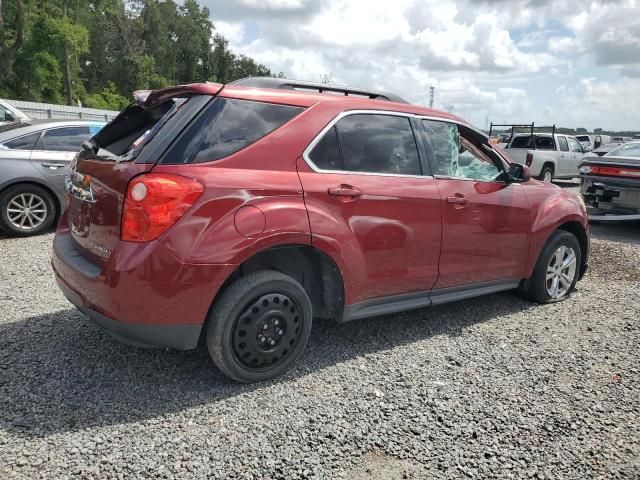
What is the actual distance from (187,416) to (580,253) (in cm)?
415

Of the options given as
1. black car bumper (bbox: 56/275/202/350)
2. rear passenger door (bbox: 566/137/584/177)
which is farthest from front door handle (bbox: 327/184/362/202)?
rear passenger door (bbox: 566/137/584/177)

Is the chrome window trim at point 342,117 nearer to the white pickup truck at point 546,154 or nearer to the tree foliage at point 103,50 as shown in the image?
the white pickup truck at point 546,154

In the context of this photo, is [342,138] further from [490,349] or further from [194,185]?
[490,349]

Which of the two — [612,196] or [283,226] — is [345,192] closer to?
[283,226]

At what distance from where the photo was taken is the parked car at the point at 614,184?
8.35m

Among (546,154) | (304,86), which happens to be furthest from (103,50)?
(304,86)

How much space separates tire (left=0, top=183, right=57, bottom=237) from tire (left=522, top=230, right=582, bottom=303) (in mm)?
5985

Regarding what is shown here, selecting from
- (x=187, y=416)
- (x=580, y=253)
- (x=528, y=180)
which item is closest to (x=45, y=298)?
(x=187, y=416)

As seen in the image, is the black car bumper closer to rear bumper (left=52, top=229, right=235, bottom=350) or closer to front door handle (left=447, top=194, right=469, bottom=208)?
rear bumper (left=52, top=229, right=235, bottom=350)

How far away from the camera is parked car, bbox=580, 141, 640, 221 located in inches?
329

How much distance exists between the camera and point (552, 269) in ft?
15.9

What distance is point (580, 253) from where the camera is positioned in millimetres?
5066

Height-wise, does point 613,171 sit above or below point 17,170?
above

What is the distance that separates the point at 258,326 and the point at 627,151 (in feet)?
29.3
